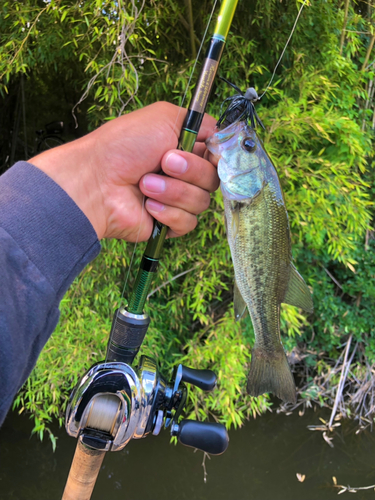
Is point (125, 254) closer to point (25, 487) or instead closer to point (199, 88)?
point (199, 88)

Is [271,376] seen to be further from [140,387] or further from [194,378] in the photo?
[140,387]

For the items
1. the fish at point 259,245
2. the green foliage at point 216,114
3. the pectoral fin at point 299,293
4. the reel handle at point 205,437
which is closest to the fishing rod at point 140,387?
the reel handle at point 205,437

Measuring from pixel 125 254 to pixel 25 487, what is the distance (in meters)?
1.61

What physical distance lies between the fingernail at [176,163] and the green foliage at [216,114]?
3.31ft

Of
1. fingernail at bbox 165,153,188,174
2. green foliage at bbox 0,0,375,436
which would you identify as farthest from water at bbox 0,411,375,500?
fingernail at bbox 165,153,188,174

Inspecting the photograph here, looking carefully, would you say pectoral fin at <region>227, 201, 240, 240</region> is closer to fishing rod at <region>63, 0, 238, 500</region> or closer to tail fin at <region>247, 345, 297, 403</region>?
fishing rod at <region>63, 0, 238, 500</region>

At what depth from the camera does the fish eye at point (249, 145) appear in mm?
800

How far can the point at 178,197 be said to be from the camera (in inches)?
35.0

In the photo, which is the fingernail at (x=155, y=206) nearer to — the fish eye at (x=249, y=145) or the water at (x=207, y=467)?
the fish eye at (x=249, y=145)

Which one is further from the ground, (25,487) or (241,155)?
(241,155)

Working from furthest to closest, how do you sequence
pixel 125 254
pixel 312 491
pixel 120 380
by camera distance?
pixel 312 491 < pixel 125 254 < pixel 120 380

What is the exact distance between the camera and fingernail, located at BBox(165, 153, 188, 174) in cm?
81

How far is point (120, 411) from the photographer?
705 millimetres

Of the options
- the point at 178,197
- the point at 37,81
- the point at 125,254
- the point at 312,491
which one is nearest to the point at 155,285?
the point at 125,254
